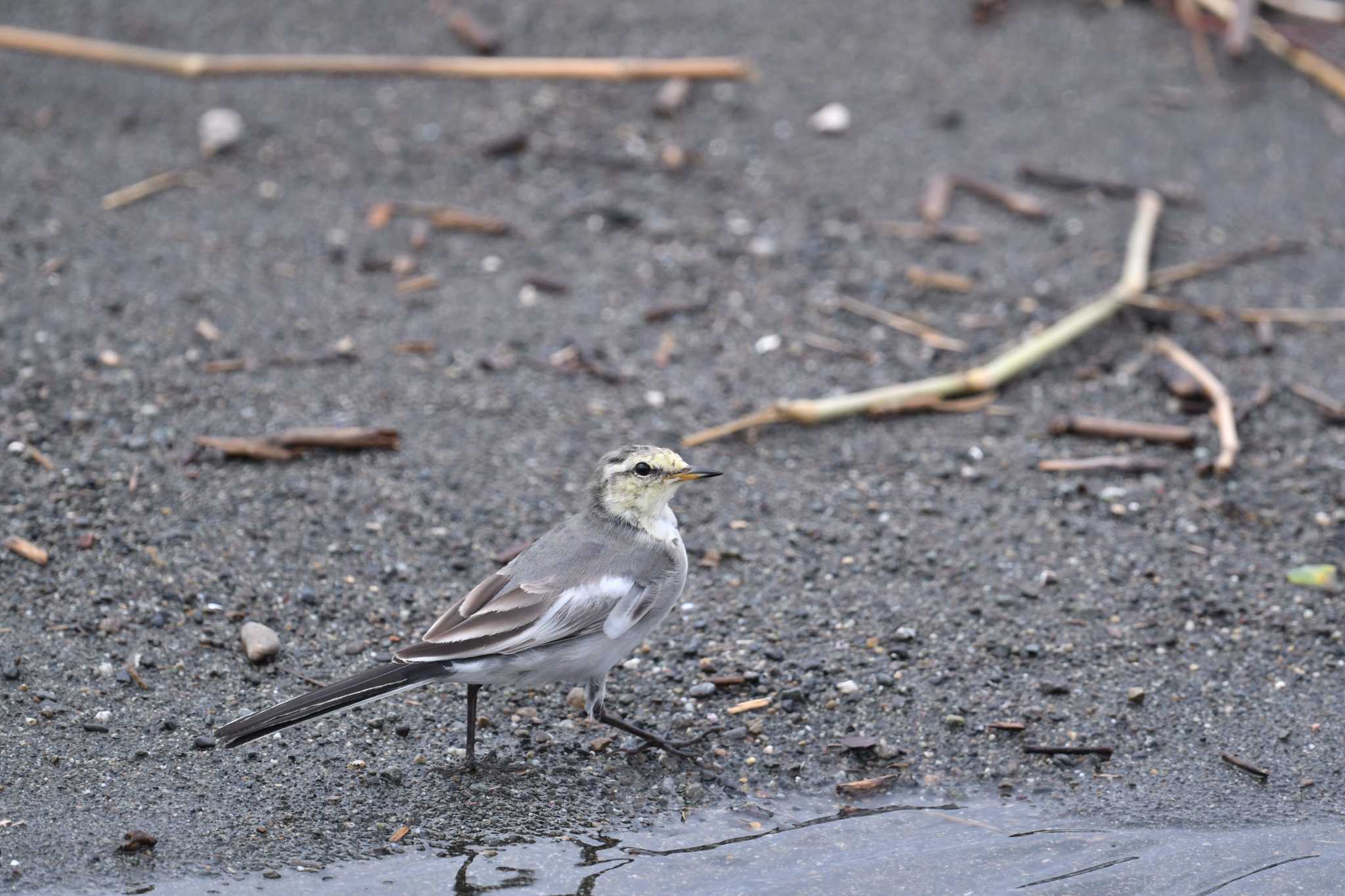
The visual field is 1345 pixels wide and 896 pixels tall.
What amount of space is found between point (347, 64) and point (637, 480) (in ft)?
18.6

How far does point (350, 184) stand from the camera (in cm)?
912

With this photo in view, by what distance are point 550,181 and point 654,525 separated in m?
4.21

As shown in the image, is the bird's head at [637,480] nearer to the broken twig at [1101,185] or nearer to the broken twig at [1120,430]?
the broken twig at [1120,430]

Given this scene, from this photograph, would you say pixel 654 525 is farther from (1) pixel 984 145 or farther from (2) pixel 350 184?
(1) pixel 984 145

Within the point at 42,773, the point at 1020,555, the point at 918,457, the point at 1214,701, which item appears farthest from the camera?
the point at 918,457

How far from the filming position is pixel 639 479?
5598mm

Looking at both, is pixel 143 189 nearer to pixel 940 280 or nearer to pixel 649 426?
pixel 649 426

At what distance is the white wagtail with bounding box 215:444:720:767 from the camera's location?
4840 mm

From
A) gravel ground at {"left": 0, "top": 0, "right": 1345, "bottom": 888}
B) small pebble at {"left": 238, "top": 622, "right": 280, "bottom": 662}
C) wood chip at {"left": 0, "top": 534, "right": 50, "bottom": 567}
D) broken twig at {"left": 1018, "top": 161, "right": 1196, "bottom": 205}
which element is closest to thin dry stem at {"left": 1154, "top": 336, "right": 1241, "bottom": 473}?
gravel ground at {"left": 0, "top": 0, "right": 1345, "bottom": 888}

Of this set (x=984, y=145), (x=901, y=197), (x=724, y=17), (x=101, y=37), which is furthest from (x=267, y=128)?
(x=984, y=145)

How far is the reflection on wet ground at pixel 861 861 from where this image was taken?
4621 mm

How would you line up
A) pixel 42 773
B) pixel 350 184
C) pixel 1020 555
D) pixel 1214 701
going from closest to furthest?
1. pixel 42 773
2. pixel 1214 701
3. pixel 1020 555
4. pixel 350 184

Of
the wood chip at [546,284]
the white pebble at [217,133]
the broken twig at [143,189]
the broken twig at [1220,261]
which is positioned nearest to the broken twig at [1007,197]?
the broken twig at [1220,261]

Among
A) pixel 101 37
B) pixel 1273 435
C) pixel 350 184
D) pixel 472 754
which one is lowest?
pixel 472 754
